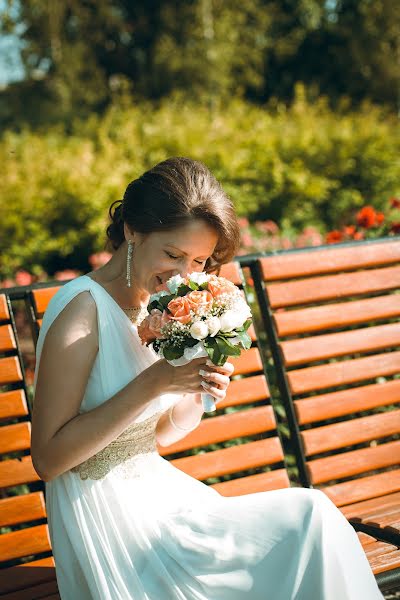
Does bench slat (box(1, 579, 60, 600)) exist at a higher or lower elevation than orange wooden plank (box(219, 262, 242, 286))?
lower

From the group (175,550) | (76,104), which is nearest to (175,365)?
(175,550)

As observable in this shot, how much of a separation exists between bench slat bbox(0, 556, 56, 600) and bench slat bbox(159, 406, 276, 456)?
0.61 metres

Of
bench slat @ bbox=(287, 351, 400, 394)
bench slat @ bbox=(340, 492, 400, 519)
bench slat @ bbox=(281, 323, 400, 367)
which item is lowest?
bench slat @ bbox=(340, 492, 400, 519)

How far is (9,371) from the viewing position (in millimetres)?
2854

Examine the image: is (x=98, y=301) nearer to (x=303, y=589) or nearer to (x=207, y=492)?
Result: (x=207, y=492)

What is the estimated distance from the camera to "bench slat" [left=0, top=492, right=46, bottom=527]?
9.02 feet

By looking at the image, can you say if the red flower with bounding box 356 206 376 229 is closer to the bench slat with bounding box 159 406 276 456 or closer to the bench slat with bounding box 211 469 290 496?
the bench slat with bounding box 159 406 276 456

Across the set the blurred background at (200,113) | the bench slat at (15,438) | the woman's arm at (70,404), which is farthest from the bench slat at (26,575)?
the blurred background at (200,113)

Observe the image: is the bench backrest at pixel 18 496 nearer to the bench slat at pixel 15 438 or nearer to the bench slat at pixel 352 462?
the bench slat at pixel 15 438

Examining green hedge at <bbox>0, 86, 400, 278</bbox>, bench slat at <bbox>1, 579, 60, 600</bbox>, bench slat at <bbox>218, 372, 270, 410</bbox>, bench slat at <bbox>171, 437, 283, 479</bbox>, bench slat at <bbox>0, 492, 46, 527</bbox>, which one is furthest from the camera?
green hedge at <bbox>0, 86, 400, 278</bbox>

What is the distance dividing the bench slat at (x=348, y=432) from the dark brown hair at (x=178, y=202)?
3.53 feet

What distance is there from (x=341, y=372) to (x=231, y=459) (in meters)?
0.65

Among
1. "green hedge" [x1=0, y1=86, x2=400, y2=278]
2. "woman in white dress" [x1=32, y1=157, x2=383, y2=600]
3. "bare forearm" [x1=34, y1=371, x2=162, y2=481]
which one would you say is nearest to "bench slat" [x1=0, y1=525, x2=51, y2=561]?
"woman in white dress" [x1=32, y1=157, x2=383, y2=600]

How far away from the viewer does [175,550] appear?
2.23 meters
